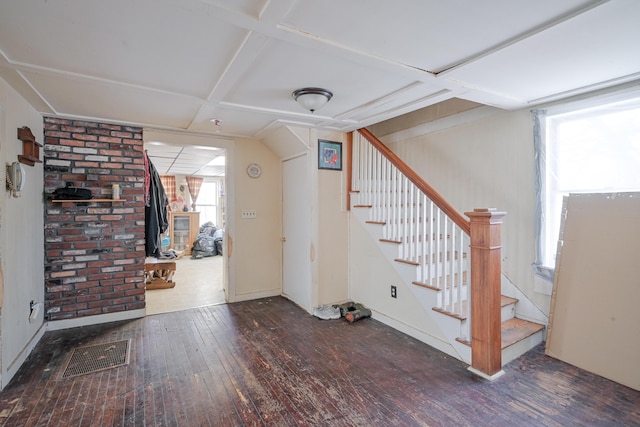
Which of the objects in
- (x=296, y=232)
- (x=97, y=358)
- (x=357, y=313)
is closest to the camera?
(x=97, y=358)

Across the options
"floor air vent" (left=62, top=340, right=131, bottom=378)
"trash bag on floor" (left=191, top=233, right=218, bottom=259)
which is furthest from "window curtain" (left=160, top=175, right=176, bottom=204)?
"floor air vent" (left=62, top=340, right=131, bottom=378)

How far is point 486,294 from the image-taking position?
2.36 metres

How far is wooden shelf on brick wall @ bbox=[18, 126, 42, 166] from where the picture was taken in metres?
2.64

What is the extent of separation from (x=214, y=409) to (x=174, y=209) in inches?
308

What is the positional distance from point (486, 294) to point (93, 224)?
4.01 meters

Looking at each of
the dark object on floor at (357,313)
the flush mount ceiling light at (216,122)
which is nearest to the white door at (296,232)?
the dark object on floor at (357,313)

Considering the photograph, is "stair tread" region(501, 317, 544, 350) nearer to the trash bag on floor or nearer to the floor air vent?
the floor air vent

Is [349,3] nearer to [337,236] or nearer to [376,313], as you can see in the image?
[337,236]

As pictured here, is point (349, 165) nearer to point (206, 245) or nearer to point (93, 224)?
point (93, 224)

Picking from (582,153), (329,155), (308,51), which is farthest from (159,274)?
(582,153)

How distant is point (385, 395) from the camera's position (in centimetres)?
214

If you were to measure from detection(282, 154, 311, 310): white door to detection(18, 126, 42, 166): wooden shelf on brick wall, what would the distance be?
2663 mm

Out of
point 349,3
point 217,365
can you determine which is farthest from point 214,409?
point 349,3

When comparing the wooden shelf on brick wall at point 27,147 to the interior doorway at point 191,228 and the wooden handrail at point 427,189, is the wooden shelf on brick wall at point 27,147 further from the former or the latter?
the wooden handrail at point 427,189
